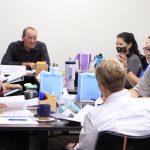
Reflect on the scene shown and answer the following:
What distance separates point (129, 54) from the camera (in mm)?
3936

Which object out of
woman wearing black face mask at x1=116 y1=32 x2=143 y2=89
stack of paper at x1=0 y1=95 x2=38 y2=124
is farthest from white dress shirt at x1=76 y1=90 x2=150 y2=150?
woman wearing black face mask at x1=116 y1=32 x2=143 y2=89

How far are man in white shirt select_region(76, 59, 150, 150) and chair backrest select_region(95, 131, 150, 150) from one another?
0.05m

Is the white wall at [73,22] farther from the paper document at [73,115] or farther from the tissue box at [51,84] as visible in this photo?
the paper document at [73,115]

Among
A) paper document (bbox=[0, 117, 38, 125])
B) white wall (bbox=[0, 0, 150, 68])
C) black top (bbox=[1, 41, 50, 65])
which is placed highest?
white wall (bbox=[0, 0, 150, 68])

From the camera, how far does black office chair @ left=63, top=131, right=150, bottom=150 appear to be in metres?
1.56

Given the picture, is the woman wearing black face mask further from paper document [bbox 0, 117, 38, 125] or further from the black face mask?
paper document [bbox 0, 117, 38, 125]

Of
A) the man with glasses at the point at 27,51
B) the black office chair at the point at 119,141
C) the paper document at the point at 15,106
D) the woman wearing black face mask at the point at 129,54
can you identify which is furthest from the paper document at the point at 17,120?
the man with glasses at the point at 27,51

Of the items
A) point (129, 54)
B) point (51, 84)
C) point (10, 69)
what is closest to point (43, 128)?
point (51, 84)

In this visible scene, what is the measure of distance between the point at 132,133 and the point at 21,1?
3928 millimetres

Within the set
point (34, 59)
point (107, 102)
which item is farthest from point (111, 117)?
point (34, 59)

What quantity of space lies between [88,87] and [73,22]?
2.57m

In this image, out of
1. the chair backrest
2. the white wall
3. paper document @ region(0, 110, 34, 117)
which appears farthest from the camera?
the white wall

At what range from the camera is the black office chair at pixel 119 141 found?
1.56m

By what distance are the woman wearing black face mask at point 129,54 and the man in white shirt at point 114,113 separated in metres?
1.77
